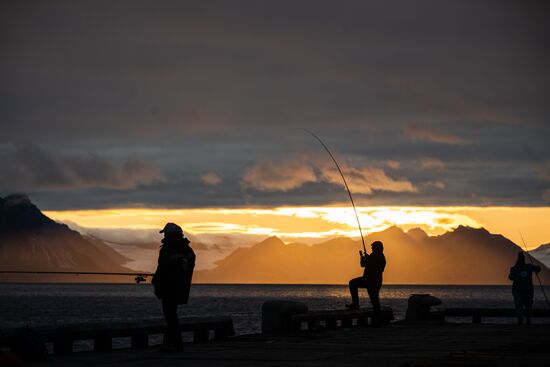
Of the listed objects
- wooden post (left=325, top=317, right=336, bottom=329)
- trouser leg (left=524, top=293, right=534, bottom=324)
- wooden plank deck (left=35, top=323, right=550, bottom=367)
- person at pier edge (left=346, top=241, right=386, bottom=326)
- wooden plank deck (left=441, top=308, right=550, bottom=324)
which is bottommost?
wooden plank deck (left=35, top=323, right=550, bottom=367)

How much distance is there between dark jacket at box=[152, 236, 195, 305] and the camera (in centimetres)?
1616

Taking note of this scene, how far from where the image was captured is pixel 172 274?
53.2 feet

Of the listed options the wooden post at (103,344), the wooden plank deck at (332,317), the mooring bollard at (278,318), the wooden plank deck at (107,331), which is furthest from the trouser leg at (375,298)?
the wooden post at (103,344)

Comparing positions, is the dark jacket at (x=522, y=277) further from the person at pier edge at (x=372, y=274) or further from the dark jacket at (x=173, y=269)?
the dark jacket at (x=173, y=269)

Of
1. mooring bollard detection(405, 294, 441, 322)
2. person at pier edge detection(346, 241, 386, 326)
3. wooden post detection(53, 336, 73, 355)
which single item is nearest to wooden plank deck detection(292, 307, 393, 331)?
person at pier edge detection(346, 241, 386, 326)

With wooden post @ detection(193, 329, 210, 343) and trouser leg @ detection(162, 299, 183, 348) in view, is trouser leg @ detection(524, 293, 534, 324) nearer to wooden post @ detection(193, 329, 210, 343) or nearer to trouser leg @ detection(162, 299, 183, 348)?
wooden post @ detection(193, 329, 210, 343)

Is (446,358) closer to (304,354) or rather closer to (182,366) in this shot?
(304,354)

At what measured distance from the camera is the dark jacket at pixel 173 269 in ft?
53.0

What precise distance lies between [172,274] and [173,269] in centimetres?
9

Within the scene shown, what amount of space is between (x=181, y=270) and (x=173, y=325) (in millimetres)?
904

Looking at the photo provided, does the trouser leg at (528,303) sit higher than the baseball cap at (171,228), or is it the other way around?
the baseball cap at (171,228)

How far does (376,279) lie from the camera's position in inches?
950

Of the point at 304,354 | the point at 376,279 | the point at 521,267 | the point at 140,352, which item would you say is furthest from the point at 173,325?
the point at 521,267

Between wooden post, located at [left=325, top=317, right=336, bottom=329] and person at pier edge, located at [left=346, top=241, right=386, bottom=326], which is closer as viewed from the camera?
wooden post, located at [left=325, top=317, right=336, bottom=329]
